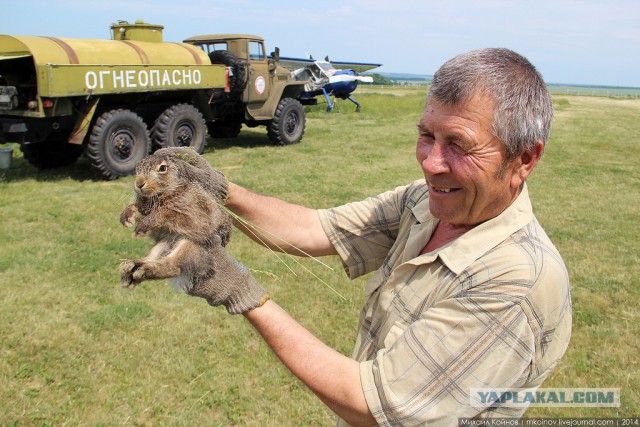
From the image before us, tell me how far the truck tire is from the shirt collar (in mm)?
10837

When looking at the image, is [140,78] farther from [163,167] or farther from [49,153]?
[163,167]

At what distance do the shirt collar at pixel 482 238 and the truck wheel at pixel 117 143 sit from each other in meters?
7.89

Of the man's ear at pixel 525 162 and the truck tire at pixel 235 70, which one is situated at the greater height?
the man's ear at pixel 525 162

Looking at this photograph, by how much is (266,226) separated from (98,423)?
1884mm

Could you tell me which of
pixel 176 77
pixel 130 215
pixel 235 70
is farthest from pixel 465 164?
pixel 235 70

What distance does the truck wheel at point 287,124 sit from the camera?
1284cm

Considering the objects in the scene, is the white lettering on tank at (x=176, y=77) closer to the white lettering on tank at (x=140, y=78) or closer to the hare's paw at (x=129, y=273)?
the white lettering on tank at (x=140, y=78)

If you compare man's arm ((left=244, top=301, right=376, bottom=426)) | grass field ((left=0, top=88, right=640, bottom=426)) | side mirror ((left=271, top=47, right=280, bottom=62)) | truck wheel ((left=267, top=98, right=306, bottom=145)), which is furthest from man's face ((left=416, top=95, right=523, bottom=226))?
side mirror ((left=271, top=47, right=280, bottom=62))

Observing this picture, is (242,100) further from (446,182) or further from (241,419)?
(446,182)

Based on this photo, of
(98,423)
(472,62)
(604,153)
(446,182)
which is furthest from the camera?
(604,153)

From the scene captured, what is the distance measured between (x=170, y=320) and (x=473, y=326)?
11.4ft

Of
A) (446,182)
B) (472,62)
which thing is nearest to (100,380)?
(446,182)

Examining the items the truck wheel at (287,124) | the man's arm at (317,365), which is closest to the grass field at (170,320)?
the man's arm at (317,365)

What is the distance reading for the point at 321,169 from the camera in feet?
33.9
